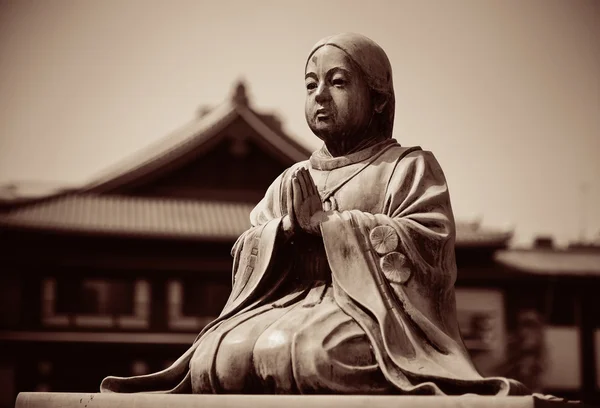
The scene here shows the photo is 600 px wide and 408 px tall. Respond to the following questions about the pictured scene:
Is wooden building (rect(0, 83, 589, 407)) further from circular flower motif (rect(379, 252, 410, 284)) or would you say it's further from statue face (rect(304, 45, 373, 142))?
circular flower motif (rect(379, 252, 410, 284))

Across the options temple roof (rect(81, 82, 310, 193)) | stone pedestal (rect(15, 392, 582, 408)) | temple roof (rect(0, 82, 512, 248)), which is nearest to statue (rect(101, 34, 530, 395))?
stone pedestal (rect(15, 392, 582, 408))

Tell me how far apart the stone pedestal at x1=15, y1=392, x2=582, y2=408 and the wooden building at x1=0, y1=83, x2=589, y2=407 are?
23.4m

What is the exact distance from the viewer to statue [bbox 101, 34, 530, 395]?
5281 millimetres

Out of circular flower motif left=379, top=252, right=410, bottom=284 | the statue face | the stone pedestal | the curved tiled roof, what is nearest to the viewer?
the stone pedestal

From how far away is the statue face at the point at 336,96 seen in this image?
19.7 feet

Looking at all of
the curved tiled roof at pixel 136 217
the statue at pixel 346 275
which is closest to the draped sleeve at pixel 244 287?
the statue at pixel 346 275

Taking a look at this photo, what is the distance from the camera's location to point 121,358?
29.0 m

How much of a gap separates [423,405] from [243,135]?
90.0 ft

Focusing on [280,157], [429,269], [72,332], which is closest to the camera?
[429,269]

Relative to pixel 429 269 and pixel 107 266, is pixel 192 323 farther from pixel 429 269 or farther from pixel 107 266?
pixel 429 269

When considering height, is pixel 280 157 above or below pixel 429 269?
above

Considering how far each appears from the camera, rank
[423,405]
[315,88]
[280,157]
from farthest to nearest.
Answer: [280,157]
[315,88]
[423,405]

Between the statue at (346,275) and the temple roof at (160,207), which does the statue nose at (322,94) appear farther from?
the temple roof at (160,207)

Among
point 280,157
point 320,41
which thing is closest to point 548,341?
point 280,157
